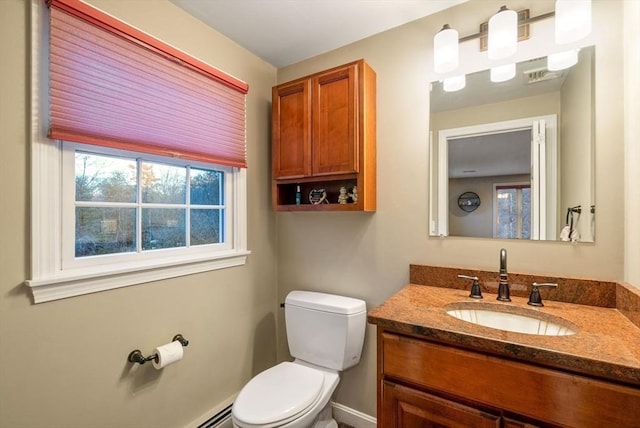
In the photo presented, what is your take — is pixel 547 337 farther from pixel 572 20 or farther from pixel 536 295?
pixel 572 20

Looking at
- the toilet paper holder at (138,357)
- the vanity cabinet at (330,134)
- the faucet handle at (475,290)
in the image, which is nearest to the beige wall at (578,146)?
the faucet handle at (475,290)

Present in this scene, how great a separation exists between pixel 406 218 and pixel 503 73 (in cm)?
84

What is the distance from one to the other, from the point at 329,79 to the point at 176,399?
1909mm

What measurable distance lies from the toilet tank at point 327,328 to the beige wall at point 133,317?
0.38m

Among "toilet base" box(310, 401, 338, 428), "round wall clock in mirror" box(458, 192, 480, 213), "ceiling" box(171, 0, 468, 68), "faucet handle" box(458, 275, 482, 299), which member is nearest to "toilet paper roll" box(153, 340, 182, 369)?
"toilet base" box(310, 401, 338, 428)

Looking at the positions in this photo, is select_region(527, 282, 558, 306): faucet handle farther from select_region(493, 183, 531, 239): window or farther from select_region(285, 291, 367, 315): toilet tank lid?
select_region(285, 291, 367, 315): toilet tank lid

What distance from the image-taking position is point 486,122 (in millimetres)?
1439

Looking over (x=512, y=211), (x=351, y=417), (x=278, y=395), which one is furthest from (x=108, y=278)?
(x=512, y=211)

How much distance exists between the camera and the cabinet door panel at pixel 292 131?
1.72 meters

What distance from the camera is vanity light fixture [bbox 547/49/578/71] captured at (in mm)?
1251

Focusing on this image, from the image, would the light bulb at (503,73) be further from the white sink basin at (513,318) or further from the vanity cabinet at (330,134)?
the white sink basin at (513,318)

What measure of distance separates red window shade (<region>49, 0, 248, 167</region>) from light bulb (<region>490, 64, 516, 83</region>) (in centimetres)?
141

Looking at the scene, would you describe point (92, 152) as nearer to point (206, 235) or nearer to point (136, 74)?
point (136, 74)

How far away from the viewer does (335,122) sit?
1.63 metres
